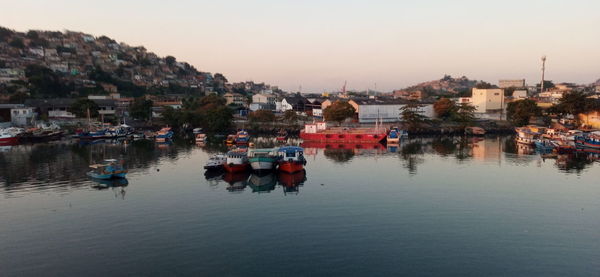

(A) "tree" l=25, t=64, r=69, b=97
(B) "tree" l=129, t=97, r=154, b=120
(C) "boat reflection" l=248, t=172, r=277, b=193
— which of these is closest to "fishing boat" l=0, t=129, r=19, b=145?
(B) "tree" l=129, t=97, r=154, b=120

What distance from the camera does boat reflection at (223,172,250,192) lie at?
26.0 m

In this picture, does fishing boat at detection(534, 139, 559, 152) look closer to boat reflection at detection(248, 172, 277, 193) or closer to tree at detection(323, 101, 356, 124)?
tree at detection(323, 101, 356, 124)

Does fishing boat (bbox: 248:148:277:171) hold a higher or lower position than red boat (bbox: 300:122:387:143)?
lower

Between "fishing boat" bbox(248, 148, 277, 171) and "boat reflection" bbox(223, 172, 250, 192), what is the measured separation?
104 cm

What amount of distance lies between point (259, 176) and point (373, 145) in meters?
24.7

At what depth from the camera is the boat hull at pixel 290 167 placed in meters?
30.2

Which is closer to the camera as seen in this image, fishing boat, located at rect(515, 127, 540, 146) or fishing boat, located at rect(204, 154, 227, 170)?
fishing boat, located at rect(204, 154, 227, 170)

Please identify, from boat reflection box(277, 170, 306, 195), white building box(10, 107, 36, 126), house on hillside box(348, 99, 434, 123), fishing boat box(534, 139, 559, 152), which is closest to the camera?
boat reflection box(277, 170, 306, 195)

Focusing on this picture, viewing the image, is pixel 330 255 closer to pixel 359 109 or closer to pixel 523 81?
pixel 359 109

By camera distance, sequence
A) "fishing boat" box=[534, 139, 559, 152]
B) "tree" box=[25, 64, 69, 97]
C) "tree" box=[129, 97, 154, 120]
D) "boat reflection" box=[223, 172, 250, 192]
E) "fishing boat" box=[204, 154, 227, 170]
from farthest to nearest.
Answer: "tree" box=[25, 64, 69, 97] < "tree" box=[129, 97, 154, 120] < "fishing boat" box=[534, 139, 559, 152] < "fishing boat" box=[204, 154, 227, 170] < "boat reflection" box=[223, 172, 250, 192]

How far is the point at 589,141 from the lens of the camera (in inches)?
1671

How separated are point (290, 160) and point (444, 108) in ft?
165

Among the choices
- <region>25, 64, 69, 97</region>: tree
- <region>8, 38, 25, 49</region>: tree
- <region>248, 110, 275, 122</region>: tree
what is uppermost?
<region>8, 38, 25, 49</region>: tree

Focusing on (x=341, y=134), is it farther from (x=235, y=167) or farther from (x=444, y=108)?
(x=235, y=167)
